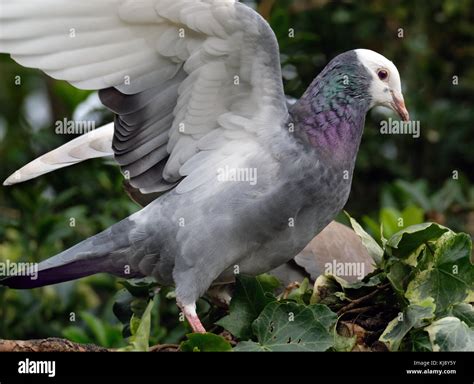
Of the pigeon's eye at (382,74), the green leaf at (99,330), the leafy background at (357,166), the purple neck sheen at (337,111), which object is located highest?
the pigeon's eye at (382,74)

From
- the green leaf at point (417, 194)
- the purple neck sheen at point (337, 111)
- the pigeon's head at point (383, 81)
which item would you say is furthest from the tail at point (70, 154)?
the green leaf at point (417, 194)

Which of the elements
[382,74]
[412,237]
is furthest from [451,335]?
[382,74]

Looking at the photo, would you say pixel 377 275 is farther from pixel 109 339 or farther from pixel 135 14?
pixel 109 339

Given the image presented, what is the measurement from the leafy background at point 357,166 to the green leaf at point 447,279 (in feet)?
4.12

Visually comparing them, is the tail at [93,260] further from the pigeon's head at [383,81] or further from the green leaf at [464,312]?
the green leaf at [464,312]

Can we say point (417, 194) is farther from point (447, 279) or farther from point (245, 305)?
point (245, 305)

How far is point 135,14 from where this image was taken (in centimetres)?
327

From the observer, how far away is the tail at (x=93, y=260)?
11.5ft

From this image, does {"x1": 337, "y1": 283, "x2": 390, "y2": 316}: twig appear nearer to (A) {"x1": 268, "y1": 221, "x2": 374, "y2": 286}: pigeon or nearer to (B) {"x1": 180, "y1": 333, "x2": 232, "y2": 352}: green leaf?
→ (B) {"x1": 180, "y1": 333, "x2": 232, "y2": 352}: green leaf

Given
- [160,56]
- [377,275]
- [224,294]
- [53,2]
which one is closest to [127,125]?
[160,56]

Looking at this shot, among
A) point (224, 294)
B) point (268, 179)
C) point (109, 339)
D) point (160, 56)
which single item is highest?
point (160, 56)

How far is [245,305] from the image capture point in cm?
320

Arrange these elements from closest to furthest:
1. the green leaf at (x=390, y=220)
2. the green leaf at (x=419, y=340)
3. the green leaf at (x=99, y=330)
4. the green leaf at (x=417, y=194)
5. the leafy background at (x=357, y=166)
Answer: the green leaf at (x=419, y=340), the green leaf at (x=99, y=330), the green leaf at (x=390, y=220), the leafy background at (x=357, y=166), the green leaf at (x=417, y=194)

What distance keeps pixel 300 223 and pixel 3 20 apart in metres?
1.20
